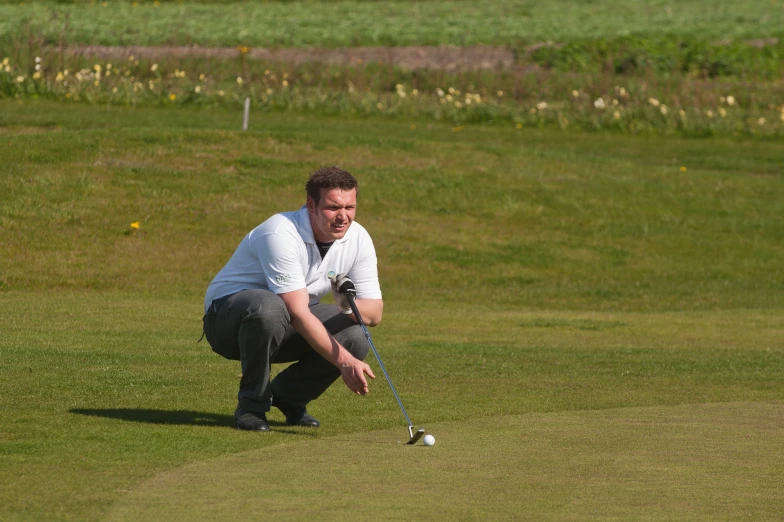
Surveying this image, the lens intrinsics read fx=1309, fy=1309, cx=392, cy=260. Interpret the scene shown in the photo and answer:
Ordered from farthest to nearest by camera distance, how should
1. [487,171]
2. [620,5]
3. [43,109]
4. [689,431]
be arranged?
[620,5]
[43,109]
[487,171]
[689,431]

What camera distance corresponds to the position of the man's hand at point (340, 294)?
7.92 metres

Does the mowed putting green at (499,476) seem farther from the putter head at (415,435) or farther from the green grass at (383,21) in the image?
the green grass at (383,21)

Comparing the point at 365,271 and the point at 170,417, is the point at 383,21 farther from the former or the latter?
the point at 365,271

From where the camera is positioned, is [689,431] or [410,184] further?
[410,184]

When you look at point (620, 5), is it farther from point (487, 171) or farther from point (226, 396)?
point (226, 396)

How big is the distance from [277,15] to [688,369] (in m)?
45.4

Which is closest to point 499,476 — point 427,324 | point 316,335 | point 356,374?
point 356,374

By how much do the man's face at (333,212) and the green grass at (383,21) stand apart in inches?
1162

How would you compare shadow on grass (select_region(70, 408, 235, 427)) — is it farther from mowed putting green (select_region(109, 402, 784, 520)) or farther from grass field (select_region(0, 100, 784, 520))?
mowed putting green (select_region(109, 402, 784, 520))

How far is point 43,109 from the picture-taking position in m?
28.6

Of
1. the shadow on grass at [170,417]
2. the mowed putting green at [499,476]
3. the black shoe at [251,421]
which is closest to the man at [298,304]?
the black shoe at [251,421]

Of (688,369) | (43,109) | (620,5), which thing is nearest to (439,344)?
(688,369)

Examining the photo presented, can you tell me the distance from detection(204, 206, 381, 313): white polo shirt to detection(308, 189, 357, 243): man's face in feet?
→ 0.27

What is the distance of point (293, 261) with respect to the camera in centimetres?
766
